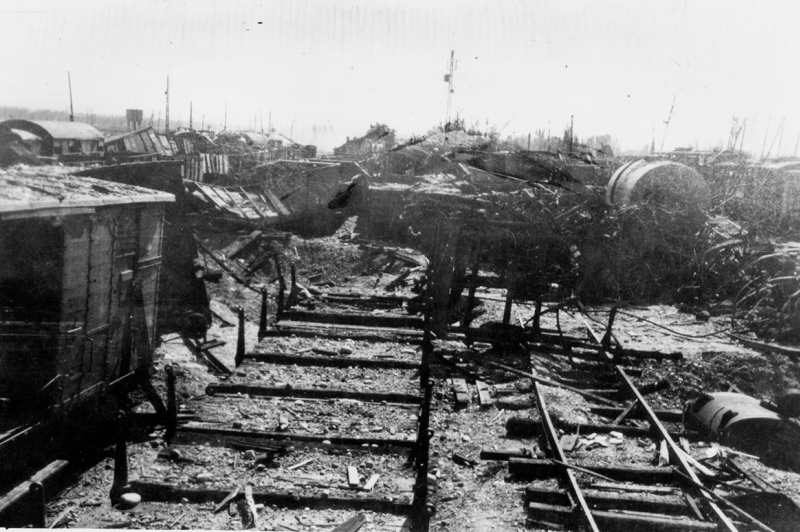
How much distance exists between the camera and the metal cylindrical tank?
16688mm

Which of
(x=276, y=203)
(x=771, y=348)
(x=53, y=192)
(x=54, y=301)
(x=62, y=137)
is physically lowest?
(x=771, y=348)

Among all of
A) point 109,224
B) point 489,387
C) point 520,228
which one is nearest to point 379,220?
point 520,228

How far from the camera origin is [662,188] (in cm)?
1712

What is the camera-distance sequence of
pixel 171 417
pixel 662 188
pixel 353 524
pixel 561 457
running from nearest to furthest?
pixel 353 524 < pixel 561 457 < pixel 171 417 < pixel 662 188

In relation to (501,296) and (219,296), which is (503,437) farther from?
(219,296)

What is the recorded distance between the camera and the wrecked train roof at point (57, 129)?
50.2 ft

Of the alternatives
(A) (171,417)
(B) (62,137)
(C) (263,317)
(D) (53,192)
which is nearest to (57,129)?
(B) (62,137)

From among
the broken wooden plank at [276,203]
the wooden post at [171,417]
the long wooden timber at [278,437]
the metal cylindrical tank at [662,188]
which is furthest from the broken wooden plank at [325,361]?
the metal cylindrical tank at [662,188]

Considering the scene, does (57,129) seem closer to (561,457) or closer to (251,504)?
(251,504)

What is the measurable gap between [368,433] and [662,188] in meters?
14.7

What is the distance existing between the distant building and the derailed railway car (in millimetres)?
11097

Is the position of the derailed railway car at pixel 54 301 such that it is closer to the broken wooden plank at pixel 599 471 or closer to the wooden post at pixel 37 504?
the wooden post at pixel 37 504

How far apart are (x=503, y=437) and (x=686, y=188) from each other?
556 inches

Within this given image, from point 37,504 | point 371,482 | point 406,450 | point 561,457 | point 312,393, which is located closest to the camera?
point 37,504
